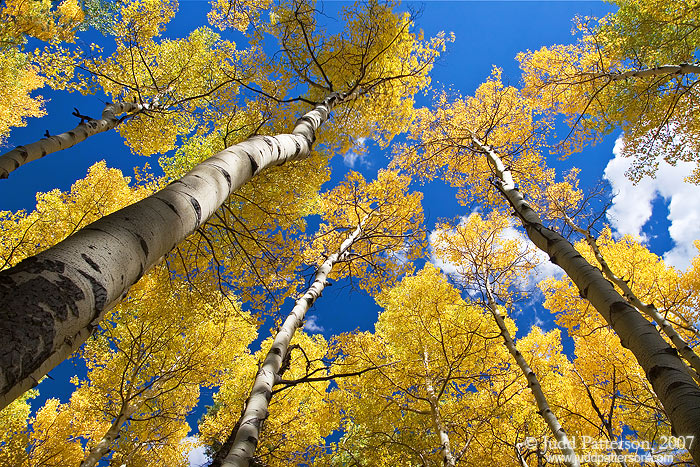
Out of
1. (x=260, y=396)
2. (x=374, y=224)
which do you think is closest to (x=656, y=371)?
(x=260, y=396)

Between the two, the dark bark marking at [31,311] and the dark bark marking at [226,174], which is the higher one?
the dark bark marking at [226,174]

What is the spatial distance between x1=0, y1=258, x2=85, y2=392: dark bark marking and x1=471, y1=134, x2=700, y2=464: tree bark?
235 centimetres

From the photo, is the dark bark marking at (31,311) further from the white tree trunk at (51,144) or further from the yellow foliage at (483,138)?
the yellow foliage at (483,138)

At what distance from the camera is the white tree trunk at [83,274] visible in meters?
0.69

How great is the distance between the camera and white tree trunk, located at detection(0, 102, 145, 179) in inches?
145

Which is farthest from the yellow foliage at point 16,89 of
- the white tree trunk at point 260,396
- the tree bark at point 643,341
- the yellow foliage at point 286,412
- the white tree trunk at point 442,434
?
the white tree trunk at point 442,434

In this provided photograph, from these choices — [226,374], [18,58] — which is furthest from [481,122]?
[18,58]

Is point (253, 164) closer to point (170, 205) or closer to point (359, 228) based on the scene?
point (170, 205)

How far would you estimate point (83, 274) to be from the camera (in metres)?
0.86

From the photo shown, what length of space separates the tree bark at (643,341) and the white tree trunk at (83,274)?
236 cm

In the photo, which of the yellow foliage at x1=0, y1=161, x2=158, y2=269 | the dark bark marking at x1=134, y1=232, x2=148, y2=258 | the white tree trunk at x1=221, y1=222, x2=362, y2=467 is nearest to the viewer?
the dark bark marking at x1=134, y1=232, x2=148, y2=258

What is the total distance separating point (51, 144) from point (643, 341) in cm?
680

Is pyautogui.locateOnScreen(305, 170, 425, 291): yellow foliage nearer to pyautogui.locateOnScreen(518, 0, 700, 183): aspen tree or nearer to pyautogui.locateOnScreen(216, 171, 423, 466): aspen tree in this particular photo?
pyautogui.locateOnScreen(216, 171, 423, 466): aspen tree

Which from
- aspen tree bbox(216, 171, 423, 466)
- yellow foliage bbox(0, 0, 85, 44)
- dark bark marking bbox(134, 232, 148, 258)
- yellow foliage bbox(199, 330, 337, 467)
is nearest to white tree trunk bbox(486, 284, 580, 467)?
aspen tree bbox(216, 171, 423, 466)
